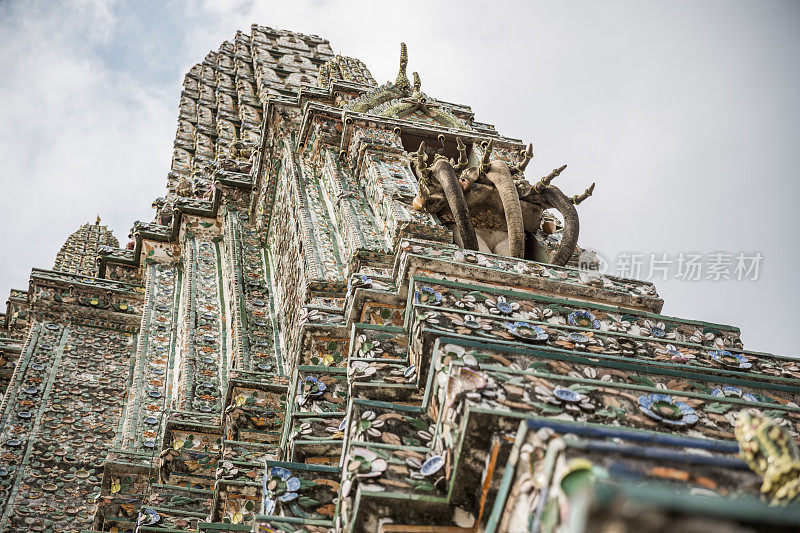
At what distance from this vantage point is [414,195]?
9836 millimetres

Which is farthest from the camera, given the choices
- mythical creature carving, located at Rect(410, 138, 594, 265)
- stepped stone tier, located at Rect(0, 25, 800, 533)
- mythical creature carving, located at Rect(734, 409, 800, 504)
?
mythical creature carving, located at Rect(410, 138, 594, 265)

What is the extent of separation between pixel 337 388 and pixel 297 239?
4509mm

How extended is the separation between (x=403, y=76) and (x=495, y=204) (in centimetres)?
500

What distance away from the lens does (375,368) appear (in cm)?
515

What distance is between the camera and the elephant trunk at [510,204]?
856cm

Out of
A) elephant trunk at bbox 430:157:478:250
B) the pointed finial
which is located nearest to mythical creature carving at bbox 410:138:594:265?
elephant trunk at bbox 430:157:478:250

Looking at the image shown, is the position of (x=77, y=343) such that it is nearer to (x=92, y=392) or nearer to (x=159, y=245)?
(x=92, y=392)

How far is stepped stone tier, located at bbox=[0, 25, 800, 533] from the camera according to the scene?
3031 millimetres

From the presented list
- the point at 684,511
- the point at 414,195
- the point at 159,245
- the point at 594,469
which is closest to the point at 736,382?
the point at 594,469

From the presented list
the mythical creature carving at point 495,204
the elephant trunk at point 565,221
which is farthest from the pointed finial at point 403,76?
the elephant trunk at point 565,221

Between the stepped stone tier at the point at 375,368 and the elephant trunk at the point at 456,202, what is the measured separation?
1.5 inches

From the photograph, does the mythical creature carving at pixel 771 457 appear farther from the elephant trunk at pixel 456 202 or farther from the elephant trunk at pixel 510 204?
the elephant trunk at pixel 456 202

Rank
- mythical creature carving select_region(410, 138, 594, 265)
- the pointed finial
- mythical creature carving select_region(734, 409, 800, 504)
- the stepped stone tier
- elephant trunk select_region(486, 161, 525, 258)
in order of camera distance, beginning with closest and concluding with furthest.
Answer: mythical creature carving select_region(734, 409, 800, 504), the stepped stone tier, elephant trunk select_region(486, 161, 525, 258), mythical creature carving select_region(410, 138, 594, 265), the pointed finial

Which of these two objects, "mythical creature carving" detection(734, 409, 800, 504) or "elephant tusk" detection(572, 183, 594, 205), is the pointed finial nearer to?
"elephant tusk" detection(572, 183, 594, 205)
